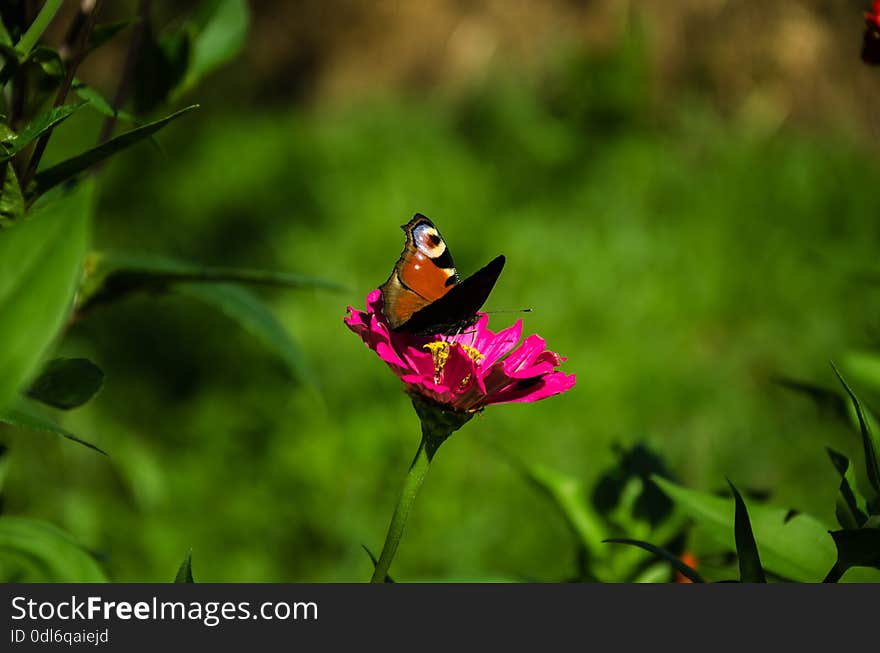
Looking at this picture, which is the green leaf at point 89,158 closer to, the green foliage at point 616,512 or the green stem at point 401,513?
the green stem at point 401,513

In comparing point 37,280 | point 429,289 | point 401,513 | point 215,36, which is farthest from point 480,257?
point 37,280

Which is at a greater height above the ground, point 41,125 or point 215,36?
point 215,36

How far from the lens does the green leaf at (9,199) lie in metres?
0.46

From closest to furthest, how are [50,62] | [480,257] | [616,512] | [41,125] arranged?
[41,125], [50,62], [616,512], [480,257]

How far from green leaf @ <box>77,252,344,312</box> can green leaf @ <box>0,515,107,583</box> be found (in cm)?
17

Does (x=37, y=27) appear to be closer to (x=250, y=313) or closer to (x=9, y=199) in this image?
(x=9, y=199)

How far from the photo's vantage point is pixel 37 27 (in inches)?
19.8

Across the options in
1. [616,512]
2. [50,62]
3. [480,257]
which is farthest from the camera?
[480,257]

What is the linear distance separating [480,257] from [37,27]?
1.54 m

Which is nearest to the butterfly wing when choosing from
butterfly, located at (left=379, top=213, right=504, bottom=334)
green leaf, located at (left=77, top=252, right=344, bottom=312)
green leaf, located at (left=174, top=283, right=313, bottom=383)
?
butterfly, located at (left=379, top=213, right=504, bottom=334)

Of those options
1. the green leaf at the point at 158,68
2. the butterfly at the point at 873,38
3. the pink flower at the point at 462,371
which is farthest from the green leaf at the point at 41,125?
the butterfly at the point at 873,38

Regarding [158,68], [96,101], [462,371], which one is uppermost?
[158,68]

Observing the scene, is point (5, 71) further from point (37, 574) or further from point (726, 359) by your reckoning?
point (726, 359)

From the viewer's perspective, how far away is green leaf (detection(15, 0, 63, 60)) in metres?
0.49
